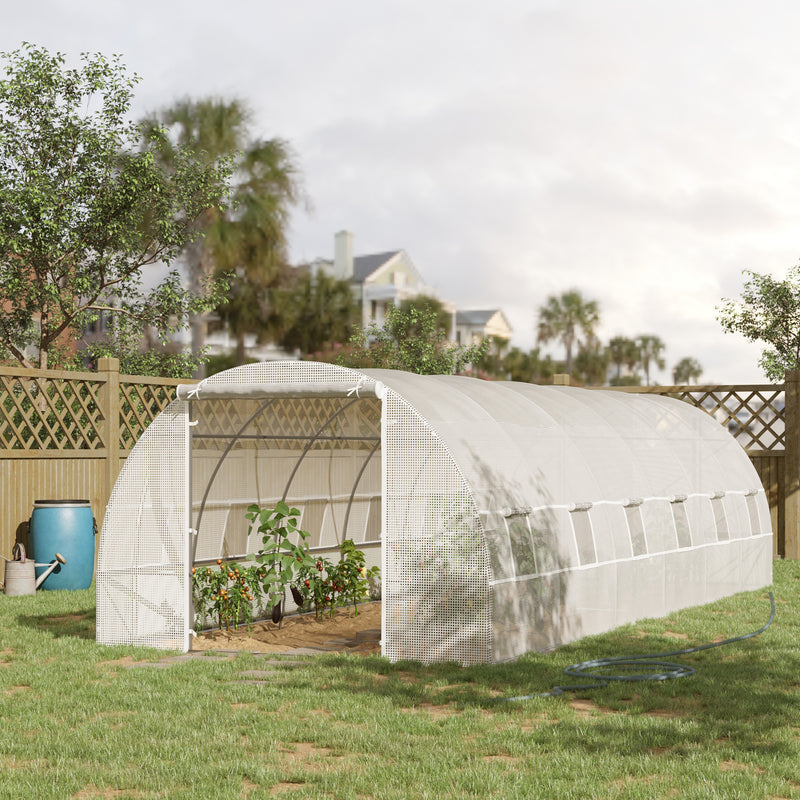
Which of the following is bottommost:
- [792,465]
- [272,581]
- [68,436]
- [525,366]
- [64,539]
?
[272,581]

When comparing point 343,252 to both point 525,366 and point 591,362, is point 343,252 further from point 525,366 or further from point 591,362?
point 591,362

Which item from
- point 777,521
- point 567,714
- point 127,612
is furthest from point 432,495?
point 777,521

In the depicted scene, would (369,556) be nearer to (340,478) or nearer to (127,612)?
(340,478)

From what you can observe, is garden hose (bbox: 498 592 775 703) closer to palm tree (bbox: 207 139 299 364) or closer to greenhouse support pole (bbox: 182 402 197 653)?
greenhouse support pole (bbox: 182 402 197 653)

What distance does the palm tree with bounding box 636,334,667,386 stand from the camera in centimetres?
8125

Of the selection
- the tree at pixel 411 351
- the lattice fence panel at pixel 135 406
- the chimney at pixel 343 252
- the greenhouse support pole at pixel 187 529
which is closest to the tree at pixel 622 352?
the chimney at pixel 343 252

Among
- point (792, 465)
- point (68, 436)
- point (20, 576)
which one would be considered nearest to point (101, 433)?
point (68, 436)

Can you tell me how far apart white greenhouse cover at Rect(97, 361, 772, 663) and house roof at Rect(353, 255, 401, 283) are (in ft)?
159

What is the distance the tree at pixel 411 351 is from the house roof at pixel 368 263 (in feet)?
121

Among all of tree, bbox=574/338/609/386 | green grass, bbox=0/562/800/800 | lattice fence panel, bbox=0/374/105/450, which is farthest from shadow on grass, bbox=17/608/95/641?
tree, bbox=574/338/609/386

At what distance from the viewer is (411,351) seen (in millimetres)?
22750

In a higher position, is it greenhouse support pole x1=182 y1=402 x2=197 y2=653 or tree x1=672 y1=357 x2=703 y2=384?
tree x1=672 y1=357 x2=703 y2=384

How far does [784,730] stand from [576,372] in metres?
61.4

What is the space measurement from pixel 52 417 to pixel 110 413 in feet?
3.65
